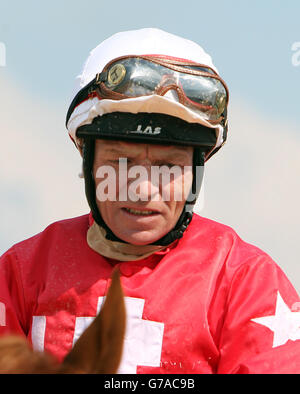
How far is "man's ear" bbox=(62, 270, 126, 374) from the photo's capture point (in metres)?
1.55

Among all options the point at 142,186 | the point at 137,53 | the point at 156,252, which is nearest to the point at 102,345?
the point at 142,186

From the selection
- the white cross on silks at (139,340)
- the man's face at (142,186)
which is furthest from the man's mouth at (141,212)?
the white cross on silks at (139,340)

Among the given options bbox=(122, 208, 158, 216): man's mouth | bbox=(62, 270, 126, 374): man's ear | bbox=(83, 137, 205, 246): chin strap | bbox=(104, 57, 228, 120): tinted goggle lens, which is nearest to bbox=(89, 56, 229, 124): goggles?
bbox=(104, 57, 228, 120): tinted goggle lens

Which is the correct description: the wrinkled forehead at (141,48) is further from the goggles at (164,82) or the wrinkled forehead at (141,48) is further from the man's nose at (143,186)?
the man's nose at (143,186)

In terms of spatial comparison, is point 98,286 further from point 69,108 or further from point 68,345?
point 69,108

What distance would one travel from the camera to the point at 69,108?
10.8 ft

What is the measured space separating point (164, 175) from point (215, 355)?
745mm

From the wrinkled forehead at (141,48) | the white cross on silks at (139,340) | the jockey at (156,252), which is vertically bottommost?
the white cross on silks at (139,340)

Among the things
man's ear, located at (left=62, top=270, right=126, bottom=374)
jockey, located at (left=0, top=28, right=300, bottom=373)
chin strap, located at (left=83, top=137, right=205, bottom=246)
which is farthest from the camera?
chin strap, located at (left=83, top=137, right=205, bottom=246)

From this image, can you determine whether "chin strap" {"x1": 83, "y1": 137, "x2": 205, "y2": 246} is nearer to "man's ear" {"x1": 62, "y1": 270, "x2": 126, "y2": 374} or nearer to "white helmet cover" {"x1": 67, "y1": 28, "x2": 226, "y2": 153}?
"white helmet cover" {"x1": 67, "y1": 28, "x2": 226, "y2": 153}

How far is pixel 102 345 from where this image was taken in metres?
1.56

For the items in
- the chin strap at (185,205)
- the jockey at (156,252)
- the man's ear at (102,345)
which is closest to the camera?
the man's ear at (102,345)

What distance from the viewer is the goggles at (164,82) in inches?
117
